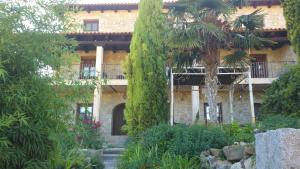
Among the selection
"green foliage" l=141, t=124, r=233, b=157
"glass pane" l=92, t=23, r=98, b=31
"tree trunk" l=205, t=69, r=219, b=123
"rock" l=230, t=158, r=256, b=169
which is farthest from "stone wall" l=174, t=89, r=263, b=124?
"rock" l=230, t=158, r=256, b=169

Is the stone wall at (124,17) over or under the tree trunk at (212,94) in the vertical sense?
over

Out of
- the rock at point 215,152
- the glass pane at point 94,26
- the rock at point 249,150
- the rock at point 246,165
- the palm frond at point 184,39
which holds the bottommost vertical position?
the rock at point 246,165

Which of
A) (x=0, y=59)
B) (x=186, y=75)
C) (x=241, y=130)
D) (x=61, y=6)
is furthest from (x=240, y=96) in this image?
(x=0, y=59)

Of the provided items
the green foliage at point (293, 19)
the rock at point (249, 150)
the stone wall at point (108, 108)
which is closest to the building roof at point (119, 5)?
the stone wall at point (108, 108)

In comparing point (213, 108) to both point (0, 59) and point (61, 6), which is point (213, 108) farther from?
point (0, 59)

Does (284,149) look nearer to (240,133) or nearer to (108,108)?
(240,133)

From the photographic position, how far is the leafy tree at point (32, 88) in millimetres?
3598

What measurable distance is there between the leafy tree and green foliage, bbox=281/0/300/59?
7399 mm

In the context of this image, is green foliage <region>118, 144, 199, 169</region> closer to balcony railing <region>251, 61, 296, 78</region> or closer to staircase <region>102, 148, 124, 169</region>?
staircase <region>102, 148, 124, 169</region>

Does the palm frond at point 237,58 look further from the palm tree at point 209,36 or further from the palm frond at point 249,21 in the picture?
→ the palm frond at point 249,21

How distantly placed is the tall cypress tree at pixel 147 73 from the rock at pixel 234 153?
458 cm

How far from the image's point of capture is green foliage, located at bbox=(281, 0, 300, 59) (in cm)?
949

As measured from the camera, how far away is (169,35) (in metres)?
10.1

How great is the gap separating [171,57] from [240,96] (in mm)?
6027
